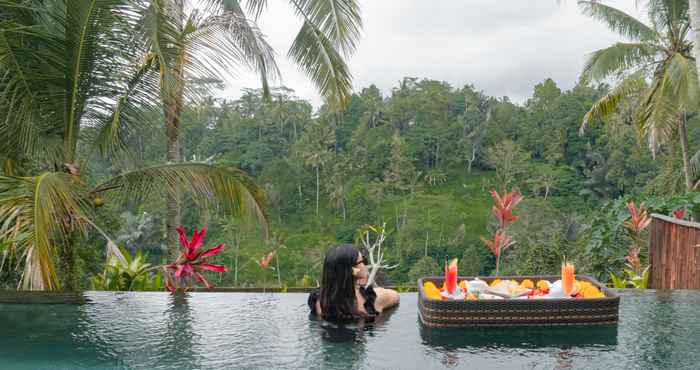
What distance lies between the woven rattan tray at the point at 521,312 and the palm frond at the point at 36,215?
209cm

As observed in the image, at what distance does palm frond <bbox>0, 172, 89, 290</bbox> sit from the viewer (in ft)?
10.0

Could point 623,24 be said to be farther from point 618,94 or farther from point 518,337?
point 518,337

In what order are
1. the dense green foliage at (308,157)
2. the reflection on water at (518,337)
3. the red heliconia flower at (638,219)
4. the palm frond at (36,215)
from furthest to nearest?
the red heliconia flower at (638,219) → the dense green foliage at (308,157) → the palm frond at (36,215) → the reflection on water at (518,337)

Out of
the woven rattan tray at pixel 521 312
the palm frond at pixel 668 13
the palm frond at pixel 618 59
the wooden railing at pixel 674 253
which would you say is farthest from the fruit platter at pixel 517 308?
the palm frond at pixel 668 13

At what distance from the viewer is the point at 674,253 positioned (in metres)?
4.37

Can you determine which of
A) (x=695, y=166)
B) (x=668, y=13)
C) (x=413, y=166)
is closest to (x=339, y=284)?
(x=668, y=13)

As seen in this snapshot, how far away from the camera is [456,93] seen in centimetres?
4741

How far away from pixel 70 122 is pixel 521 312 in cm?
330

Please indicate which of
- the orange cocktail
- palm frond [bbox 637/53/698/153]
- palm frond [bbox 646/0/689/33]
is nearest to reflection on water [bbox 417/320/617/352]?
the orange cocktail

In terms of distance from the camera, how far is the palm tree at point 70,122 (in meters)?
3.38

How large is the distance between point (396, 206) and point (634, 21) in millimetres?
27823

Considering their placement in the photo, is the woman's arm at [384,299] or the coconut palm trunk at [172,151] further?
the coconut palm trunk at [172,151]

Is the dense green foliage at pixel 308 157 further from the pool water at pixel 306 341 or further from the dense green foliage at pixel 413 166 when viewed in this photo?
the pool water at pixel 306 341

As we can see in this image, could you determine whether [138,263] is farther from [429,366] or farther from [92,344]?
[429,366]
